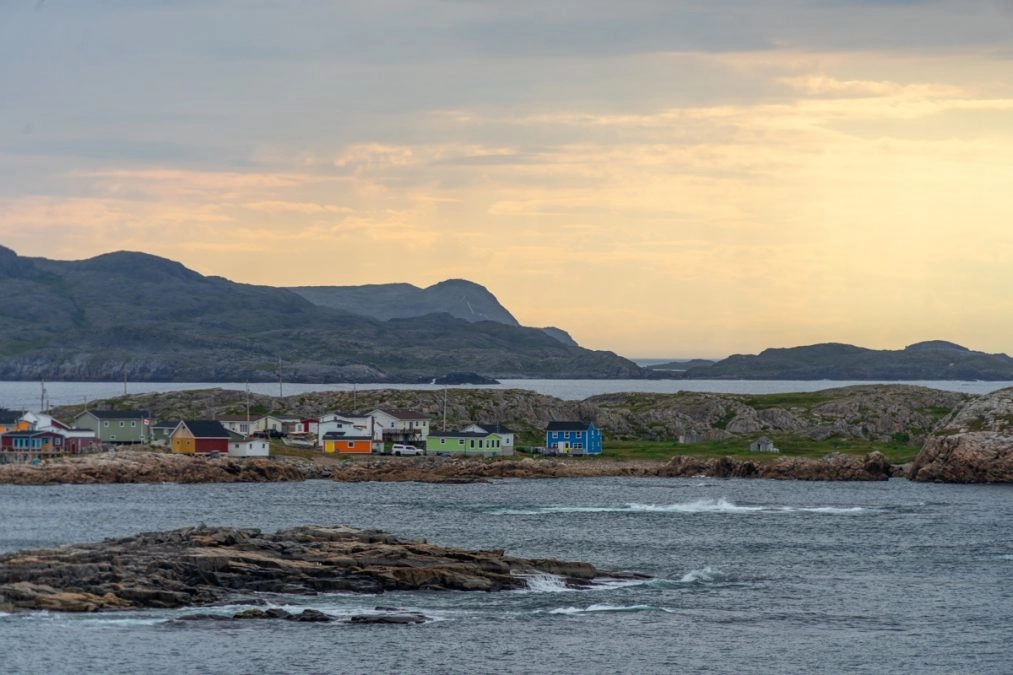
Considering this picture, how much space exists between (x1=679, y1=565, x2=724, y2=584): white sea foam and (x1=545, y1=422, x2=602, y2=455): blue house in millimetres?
→ 81417

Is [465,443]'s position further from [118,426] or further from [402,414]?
[118,426]

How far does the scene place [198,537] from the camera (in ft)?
228

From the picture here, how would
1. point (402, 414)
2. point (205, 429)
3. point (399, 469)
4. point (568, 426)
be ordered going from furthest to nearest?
point (402, 414)
point (568, 426)
point (205, 429)
point (399, 469)

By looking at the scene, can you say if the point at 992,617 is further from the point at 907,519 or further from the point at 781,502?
the point at 781,502

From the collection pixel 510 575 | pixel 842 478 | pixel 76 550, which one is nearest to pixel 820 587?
pixel 510 575

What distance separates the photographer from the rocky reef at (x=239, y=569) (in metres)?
60.3

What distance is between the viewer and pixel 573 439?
15900 cm

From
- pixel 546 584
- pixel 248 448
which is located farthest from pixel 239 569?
pixel 248 448

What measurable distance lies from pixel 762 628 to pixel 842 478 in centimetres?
8099

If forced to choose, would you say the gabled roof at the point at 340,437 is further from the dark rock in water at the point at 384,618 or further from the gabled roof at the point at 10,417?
the dark rock in water at the point at 384,618

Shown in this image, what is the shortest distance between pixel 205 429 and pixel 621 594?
8799 cm

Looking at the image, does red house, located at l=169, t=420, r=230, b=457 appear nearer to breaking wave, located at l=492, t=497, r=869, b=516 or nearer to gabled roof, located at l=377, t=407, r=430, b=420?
gabled roof, located at l=377, t=407, r=430, b=420

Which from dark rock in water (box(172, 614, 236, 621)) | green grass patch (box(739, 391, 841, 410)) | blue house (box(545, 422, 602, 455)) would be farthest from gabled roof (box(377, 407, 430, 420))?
dark rock in water (box(172, 614, 236, 621))

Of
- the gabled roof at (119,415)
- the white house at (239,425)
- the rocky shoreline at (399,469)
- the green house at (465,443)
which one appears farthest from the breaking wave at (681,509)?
the gabled roof at (119,415)
